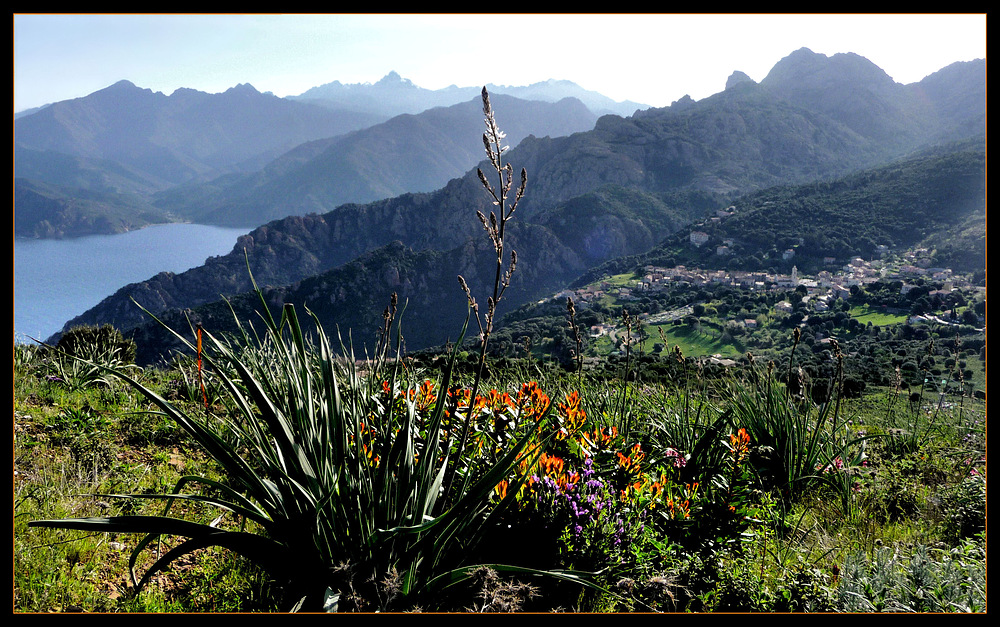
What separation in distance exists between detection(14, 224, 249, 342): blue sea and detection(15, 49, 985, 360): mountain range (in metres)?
7.85

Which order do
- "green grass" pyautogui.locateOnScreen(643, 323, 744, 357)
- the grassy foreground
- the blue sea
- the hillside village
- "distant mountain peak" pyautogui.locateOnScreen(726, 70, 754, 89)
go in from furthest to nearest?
"distant mountain peak" pyautogui.locateOnScreen(726, 70, 754, 89), the blue sea, the hillside village, "green grass" pyautogui.locateOnScreen(643, 323, 744, 357), the grassy foreground

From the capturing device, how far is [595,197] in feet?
332

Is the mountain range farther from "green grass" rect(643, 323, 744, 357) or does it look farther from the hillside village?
"green grass" rect(643, 323, 744, 357)

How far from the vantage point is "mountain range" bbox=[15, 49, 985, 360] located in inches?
2911

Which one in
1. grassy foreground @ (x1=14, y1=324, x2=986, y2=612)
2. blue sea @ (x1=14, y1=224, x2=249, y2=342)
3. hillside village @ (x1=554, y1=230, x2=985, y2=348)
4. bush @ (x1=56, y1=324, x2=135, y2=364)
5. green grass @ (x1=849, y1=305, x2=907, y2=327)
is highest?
blue sea @ (x1=14, y1=224, x2=249, y2=342)

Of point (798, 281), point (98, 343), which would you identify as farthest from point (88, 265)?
point (798, 281)

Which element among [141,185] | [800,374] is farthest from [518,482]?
[141,185]

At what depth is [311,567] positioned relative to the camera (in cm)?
182

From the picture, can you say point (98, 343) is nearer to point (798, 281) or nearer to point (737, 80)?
point (798, 281)

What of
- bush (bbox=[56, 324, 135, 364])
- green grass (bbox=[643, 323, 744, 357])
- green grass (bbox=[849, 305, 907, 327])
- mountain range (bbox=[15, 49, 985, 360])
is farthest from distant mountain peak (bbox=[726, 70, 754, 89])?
bush (bbox=[56, 324, 135, 364])

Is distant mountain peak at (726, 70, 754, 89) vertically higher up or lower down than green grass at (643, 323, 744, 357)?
higher up

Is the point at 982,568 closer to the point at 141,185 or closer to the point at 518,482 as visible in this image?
the point at 518,482

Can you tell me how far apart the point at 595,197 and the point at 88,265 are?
97761mm

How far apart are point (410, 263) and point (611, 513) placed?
7626 centimetres
